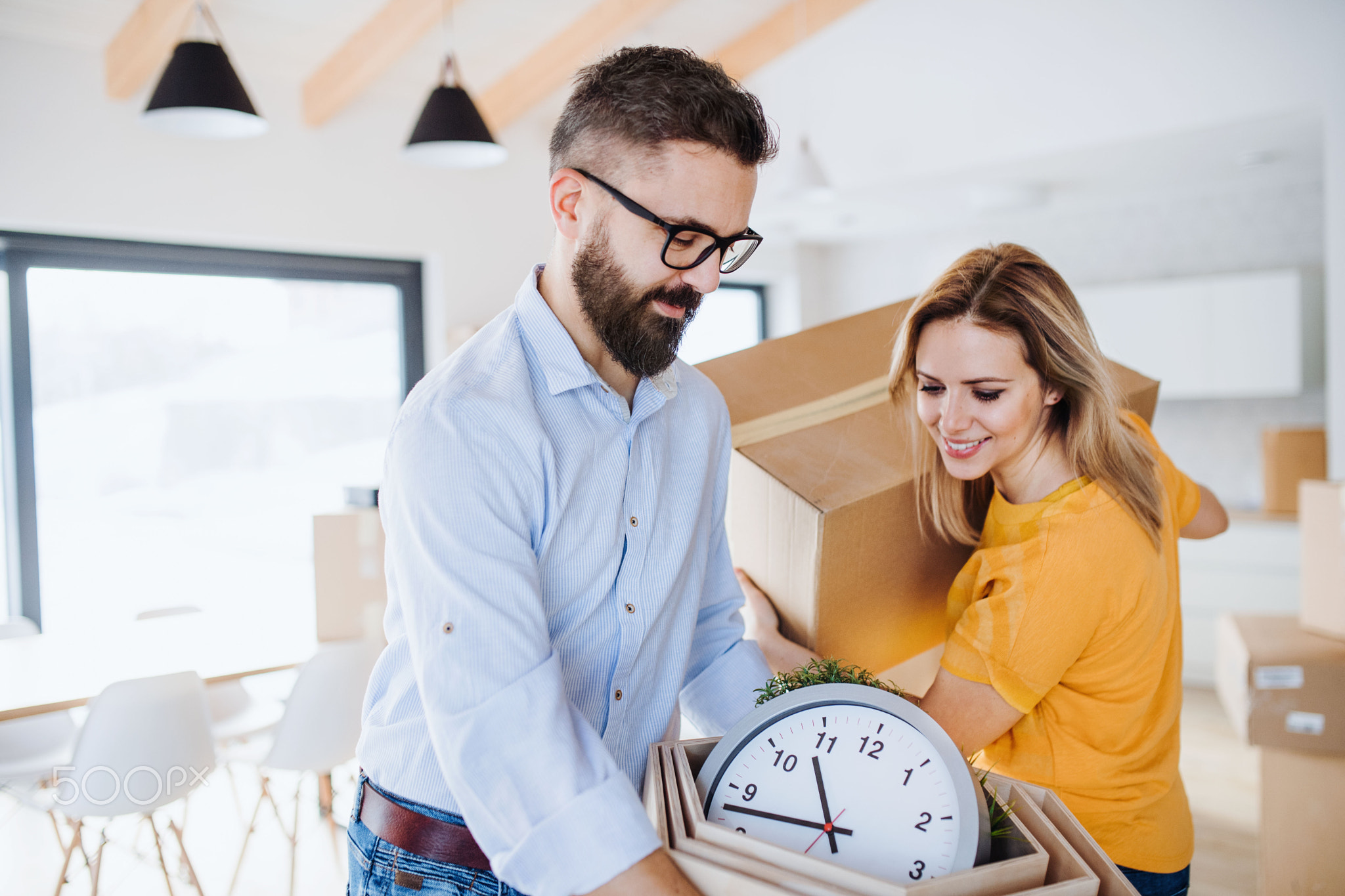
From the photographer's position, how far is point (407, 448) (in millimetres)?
823

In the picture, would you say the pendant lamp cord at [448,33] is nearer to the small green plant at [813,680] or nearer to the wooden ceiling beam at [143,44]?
the wooden ceiling beam at [143,44]

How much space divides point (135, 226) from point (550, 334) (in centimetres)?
342

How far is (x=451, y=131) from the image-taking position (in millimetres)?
2990

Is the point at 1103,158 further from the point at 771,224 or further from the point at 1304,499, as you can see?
the point at 1304,499

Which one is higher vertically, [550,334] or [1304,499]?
[550,334]

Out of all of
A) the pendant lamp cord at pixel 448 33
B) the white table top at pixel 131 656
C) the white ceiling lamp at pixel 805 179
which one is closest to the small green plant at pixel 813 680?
the white table top at pixel 131 656

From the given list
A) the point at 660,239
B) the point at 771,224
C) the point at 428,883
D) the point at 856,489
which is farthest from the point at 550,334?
the point at 771,224

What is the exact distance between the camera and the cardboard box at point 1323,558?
2338 millimetres

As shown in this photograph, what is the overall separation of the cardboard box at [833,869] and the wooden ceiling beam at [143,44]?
3.54 metres

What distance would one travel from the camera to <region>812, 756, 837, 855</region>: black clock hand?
69cm

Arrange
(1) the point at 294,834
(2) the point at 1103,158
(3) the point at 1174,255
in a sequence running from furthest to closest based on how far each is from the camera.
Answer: (3) the point at 1174,255
(2) the point at 1103,158
(1) the point at 294,834

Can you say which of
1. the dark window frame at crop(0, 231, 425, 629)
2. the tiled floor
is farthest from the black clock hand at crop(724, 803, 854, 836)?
the dark window frame at crop(0, 231, 425, 629)

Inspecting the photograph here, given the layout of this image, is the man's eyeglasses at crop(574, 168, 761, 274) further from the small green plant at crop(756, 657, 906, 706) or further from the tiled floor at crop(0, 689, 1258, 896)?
the tiled floor at crop(0, 689, 1258, 896)

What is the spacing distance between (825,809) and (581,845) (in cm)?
19
